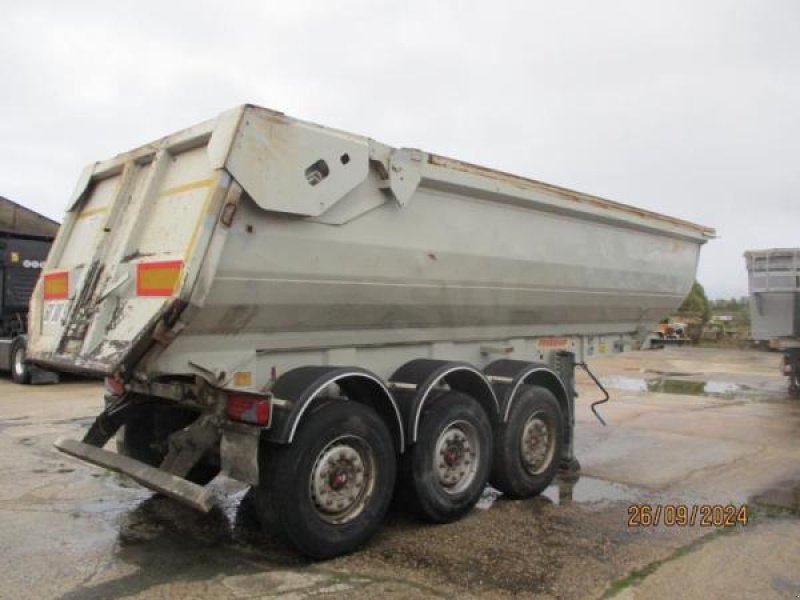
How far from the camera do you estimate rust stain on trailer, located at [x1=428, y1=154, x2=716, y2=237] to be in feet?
17.6

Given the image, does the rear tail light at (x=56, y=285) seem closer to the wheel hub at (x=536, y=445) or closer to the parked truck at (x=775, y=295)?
the wheel hub at (x=536, y=445)

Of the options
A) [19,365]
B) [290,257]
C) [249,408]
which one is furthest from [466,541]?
[19,365]

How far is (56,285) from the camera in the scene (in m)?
5.36

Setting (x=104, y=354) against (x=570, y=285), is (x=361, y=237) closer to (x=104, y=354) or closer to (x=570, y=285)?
(x=104, y=354)

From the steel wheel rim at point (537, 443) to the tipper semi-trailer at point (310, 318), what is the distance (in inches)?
0.7

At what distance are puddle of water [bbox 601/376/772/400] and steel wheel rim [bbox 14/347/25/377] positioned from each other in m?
12.1

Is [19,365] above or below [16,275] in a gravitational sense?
below

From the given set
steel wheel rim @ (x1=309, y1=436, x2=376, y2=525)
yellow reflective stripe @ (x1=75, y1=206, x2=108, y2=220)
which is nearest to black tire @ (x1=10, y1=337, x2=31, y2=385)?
yellow reflective stripe @ (x1=75, y1=206, x2=108, y2=220)

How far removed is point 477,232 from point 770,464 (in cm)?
435

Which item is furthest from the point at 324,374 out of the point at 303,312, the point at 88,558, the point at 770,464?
the point at 770,464

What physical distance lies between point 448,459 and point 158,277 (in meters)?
2.51
